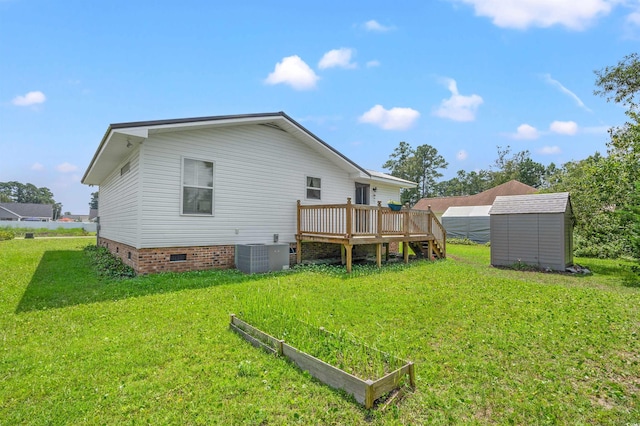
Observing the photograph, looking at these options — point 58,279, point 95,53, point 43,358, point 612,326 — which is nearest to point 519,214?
point 612,326

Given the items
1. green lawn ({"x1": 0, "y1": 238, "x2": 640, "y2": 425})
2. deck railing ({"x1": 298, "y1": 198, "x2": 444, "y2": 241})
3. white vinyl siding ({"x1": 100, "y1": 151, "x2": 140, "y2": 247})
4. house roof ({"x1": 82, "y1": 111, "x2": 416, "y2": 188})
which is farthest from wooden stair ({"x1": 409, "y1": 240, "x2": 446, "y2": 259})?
white vinyl siding ({"x1": 100, "y1": 151, "x2": 140, "y2": 247})

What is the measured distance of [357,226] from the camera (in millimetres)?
9438

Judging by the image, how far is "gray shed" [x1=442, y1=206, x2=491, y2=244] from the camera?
21.8 m

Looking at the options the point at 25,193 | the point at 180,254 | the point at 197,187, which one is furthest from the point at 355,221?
the point at 25,193

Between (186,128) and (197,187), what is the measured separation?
1570 mm

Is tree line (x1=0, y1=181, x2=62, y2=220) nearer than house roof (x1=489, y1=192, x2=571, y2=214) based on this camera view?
No

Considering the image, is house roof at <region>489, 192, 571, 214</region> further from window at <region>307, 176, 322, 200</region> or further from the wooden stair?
window at <region>307, 176, 322, 200</region>

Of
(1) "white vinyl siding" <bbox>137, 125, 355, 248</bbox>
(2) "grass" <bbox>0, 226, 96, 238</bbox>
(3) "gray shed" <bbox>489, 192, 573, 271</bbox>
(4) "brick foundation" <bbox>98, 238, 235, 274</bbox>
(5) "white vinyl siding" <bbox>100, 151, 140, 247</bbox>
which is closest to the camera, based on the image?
(4) "brick foundation" <bbox>98, 238, 235, 274</bbox>

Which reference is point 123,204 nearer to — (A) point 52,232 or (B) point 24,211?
(A) point 52,232

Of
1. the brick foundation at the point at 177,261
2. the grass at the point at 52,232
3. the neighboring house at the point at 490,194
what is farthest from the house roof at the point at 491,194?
the grass at the point at 52,232

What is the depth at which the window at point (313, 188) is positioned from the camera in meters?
11.2

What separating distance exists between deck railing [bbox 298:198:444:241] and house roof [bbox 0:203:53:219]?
6169cm

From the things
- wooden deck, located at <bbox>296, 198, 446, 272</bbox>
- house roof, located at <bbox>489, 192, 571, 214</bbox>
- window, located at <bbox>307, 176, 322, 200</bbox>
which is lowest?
wooden deck, located at <bbox>296, 198, 446, 272</bbox>

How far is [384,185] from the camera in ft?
48.4
